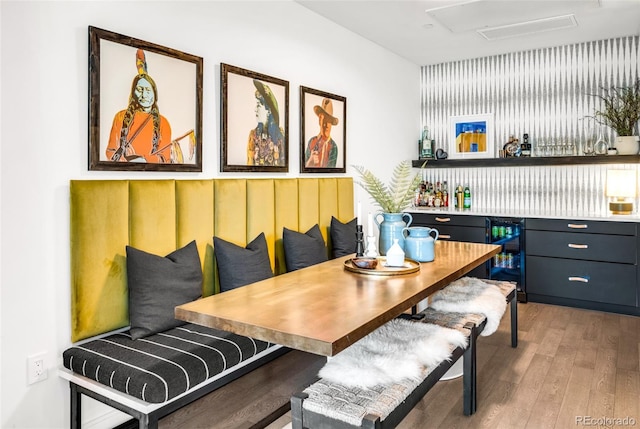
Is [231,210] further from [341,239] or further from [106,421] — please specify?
[106,421]

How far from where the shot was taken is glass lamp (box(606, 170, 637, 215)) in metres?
4.35

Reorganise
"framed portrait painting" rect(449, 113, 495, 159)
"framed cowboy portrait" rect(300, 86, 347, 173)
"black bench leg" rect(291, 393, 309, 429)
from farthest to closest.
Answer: "framed portrait painting" rect(449, 113, 495, 159), "framed cowboy portrait" rect(300, 86, 347, 173), "black bench leg" rect(291, 393, 309, 429)

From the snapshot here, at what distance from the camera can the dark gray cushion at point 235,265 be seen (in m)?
2.75

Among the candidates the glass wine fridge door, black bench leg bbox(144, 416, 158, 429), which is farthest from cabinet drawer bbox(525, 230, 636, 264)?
black bench leg bbox(144, 416, 158, 429)

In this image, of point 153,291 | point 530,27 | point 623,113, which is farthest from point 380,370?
point 623,113

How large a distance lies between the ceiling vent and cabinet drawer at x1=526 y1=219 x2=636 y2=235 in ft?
5.53

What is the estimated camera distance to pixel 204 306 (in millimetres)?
1837

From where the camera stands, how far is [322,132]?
3.92 m

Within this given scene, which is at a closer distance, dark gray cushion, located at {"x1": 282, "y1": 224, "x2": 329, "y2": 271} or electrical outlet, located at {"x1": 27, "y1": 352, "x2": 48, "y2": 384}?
electrical outlet, located at {"x1": 27, "y1": 352, "x2": 48, "y2": 384}

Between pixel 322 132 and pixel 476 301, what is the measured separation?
190 cm

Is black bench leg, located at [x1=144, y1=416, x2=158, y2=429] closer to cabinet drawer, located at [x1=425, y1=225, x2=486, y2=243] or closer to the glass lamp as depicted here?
cabinet drawer, located at [x1=425, y1=225, x2=486, y2=243]

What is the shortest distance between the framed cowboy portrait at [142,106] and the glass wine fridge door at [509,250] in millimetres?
3131

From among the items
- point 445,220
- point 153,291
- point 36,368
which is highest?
point 445,220

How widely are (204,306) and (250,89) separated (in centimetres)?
178
